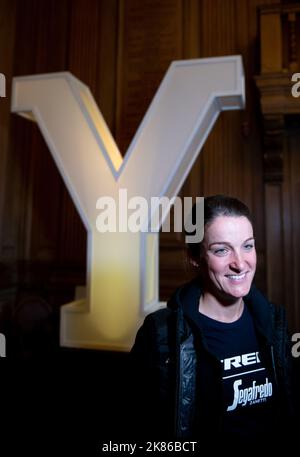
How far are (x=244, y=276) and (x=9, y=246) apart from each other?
10.2 ft

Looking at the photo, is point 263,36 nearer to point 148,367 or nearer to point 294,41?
point 294,41

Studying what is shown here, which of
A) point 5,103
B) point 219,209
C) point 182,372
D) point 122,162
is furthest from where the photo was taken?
point 5,103

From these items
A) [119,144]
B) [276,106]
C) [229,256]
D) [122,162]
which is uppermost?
[276,106]

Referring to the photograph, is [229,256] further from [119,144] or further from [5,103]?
[5,103]

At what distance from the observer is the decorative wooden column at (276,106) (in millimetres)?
3062

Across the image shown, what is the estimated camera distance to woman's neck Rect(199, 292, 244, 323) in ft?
3.81

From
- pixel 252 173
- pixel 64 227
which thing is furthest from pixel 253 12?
pixel 64 227

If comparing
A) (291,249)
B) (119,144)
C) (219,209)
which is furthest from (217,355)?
(119,144)

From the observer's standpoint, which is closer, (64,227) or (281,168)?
(281,168)

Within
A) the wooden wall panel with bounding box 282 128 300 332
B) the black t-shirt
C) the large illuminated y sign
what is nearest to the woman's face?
the black t-shirt

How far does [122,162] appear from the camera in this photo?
6.30 ft

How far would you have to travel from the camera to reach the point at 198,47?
370 cm

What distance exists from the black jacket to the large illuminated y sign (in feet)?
2.11

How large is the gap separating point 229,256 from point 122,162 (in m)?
1.00
